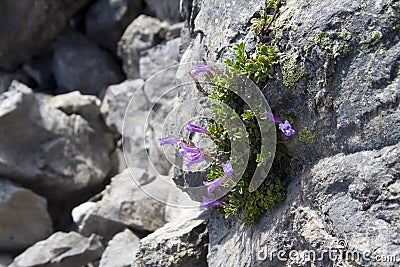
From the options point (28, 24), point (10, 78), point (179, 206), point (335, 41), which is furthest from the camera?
point (10, 78)

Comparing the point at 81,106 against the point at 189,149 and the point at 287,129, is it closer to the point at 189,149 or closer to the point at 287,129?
the point at 189,149

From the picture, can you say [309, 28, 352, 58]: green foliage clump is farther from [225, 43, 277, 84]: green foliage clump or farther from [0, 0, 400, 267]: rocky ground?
[225, 43, 277, 84]: green foliage clump

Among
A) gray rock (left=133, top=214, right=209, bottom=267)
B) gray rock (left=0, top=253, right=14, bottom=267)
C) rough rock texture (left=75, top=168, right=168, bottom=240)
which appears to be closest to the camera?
gray rock (left=133, top=214, right=209, bottom=267)

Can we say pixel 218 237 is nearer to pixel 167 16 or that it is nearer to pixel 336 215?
pixel 336 215

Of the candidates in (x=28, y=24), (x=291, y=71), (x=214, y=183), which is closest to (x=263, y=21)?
(x=291, y=71)

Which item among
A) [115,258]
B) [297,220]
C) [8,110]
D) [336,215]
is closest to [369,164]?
[336,215]

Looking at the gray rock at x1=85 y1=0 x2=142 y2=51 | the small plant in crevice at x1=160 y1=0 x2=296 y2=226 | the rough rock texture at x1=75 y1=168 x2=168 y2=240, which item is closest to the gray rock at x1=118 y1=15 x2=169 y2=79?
the gray rock at x1=85 y1=0 x2=142 y2=51
